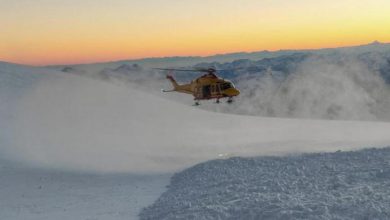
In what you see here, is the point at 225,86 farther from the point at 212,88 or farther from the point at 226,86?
the point at 212,88

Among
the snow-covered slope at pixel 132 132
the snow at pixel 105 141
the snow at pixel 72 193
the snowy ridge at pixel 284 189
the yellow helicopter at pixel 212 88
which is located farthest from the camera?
the snow-covered slope at pixel 132 132

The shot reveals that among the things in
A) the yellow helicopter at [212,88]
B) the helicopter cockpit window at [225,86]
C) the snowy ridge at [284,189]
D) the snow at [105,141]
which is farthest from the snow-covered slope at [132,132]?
the helicopter cockpit window at [225,86]

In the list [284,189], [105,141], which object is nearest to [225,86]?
[284,189]

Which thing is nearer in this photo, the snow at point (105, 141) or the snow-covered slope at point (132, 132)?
the snow at point (105, 141)

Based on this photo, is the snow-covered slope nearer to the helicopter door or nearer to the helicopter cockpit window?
the helicopter door

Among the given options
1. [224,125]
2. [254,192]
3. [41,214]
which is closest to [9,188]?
[41,214]

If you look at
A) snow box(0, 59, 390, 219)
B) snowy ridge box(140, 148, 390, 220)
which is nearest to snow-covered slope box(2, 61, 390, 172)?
snow box(0, 59, 390, 219)

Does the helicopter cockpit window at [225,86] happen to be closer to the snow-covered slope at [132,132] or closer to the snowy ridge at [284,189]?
the snowy ridge at [284,189]

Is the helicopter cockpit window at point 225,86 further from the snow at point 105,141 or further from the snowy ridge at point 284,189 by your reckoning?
the snow at point 105,141

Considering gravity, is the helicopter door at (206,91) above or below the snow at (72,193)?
above

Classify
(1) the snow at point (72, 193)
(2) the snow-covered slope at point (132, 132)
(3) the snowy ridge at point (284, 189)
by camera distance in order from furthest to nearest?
(2) the snow-covered slope at point (132, 132) < (1) the snow at point (72, 193) < (3) the snowy ridge at point (284, 189)
